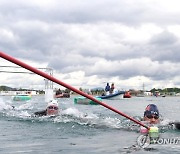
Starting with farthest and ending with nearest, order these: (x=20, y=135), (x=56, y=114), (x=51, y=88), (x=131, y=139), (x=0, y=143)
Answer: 1. (x=51, y=88)
2. (x=56, y=114)
3. (x=20, y=135)
4. (x=131, y=139)
5. (x=0, y=143)

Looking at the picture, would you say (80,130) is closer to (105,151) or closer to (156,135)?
(156,135)

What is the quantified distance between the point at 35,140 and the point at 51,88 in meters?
19.0

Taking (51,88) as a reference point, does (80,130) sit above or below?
below

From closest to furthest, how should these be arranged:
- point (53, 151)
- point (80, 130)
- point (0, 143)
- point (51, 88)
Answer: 1. point (53, 151)
2. point (0, 143)
3. point (80, 130)
4. point (51, 88)

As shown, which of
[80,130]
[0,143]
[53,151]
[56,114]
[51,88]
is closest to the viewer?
[53,151]

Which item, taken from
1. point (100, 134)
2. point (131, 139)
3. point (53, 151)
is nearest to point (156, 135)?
point (131, 139)

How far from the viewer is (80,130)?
680 inches

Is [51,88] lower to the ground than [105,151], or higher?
higher

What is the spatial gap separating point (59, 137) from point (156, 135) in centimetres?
367

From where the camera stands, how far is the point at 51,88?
32.8 metres

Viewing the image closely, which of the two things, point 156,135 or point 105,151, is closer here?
point 105,151

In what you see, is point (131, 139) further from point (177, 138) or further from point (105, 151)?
point (105, 151)

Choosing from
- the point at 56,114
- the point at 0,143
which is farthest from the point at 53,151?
the point at 56,114

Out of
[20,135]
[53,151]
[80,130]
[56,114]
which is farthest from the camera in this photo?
[56,114]
